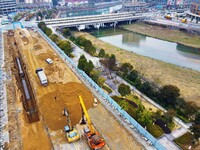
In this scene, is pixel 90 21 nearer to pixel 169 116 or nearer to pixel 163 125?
pixel 169 116

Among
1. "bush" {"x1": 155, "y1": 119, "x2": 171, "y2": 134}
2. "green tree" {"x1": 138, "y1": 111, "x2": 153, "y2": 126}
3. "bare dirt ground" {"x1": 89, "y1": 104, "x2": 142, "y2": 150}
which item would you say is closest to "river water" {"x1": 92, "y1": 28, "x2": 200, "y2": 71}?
"bush" {"x1": 155, "y1": 119, "x2": 171, "y2": 134}

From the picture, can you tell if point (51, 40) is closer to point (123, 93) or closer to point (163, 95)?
point (123, 93)

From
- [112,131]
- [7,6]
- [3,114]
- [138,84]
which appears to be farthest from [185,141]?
[7,6]

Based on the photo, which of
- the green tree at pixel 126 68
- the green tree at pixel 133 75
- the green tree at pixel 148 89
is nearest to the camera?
the green tree at pixel 148 89

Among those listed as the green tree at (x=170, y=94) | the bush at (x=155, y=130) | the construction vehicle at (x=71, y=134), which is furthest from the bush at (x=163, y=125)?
the construction vehicle at (x=71, y=134)

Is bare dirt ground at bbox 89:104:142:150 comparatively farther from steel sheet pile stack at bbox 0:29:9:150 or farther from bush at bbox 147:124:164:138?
steel sheet pile stack at bbox 0:29:9:150

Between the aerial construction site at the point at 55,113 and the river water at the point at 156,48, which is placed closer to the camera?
the aerial construction site at the point at 55,113

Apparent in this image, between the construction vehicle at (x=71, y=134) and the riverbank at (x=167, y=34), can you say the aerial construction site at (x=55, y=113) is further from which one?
the riverbank at (x=167, y=34)
